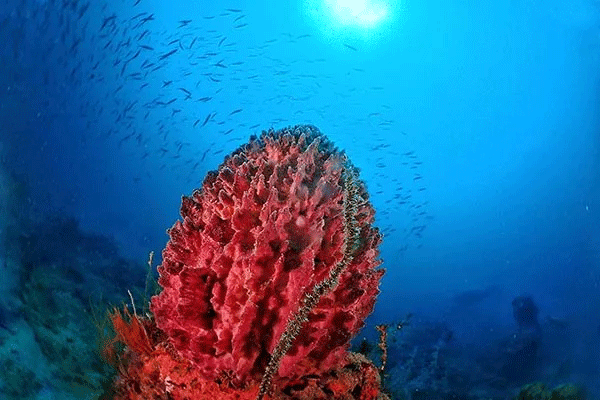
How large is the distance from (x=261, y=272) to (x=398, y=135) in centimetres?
5173

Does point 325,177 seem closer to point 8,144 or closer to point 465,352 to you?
point 465,352

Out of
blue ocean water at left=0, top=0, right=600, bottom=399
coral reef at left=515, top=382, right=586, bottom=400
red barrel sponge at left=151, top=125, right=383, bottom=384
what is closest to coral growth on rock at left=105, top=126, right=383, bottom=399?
red barrel sponge at left=151, top=125, right=383, bottom=384

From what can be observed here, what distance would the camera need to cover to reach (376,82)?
162ft

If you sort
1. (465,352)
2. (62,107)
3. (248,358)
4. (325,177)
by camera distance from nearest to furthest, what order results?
(248,358) < (325,177) < (465,352) < (62,107)

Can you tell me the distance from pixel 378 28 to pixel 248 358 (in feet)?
154

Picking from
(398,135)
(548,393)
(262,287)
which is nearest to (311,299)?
(262,287)

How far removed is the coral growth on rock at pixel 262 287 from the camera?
259cm

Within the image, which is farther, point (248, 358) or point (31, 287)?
point (31, 287)

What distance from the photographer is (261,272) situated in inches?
102

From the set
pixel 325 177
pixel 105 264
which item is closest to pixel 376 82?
pixel 105 264

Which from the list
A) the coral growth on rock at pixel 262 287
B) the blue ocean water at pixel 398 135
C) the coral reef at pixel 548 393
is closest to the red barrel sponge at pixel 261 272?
the coral growth on rock at pixel 262 287

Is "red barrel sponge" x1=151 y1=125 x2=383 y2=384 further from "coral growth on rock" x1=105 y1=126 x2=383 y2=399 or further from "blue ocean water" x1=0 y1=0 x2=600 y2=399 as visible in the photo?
"blue ocean water" x1=0 y1=0 x2=600 y2=399

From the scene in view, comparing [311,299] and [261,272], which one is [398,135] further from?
[311,299]

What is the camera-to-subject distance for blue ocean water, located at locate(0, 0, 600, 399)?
29.5 metres
